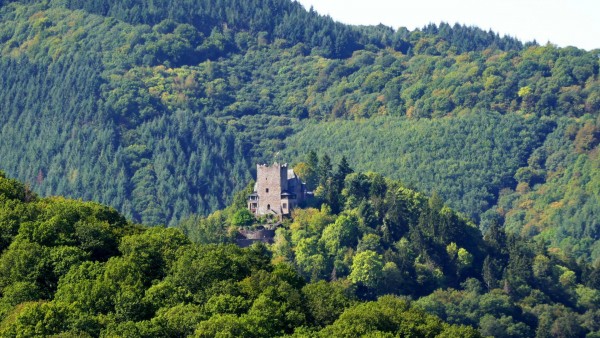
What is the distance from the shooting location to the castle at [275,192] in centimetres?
17725

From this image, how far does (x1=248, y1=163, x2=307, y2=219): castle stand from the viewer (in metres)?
177

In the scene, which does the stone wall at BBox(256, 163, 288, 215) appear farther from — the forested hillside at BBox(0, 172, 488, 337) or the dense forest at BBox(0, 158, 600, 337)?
the forested hillside at BBox(0, 172, 488, 337)

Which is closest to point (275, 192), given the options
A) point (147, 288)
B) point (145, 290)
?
point (147, 288)

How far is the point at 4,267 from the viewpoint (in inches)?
4149

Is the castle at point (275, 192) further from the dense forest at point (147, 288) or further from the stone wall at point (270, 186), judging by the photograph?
the dense forest at point (147, 288)

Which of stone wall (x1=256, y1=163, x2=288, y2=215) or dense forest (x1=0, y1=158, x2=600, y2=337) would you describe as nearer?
dense forest (x1=0, y1=158, x2=600, y2=337)

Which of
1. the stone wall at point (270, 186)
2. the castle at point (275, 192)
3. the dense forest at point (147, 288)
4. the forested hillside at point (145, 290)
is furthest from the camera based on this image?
the castle at point (275, 192)

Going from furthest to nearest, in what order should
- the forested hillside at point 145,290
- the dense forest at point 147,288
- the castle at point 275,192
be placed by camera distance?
the castle at point 275,192 < the dense forest at point 147,288 < the forested hillside at point 145,290

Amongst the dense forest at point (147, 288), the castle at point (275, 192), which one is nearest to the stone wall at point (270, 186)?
the castle at point (275, 192)

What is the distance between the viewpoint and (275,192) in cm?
17800

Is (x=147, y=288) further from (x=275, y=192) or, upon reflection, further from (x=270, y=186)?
(x=275, y=192)

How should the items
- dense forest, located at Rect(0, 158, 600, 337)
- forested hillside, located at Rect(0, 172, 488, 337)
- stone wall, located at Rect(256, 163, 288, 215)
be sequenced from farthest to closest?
stone wall, located at Rect(256, 163, 288, 215) < dense forest, located at Rect(0, 158, 600, 337) < forested hillside, located at Rect(0, 172, 488, 337)

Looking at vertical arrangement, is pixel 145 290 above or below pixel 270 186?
below

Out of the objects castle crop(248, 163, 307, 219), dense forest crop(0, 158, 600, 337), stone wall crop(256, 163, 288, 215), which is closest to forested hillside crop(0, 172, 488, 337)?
dense forest crop(0, 158, 600, 337)
